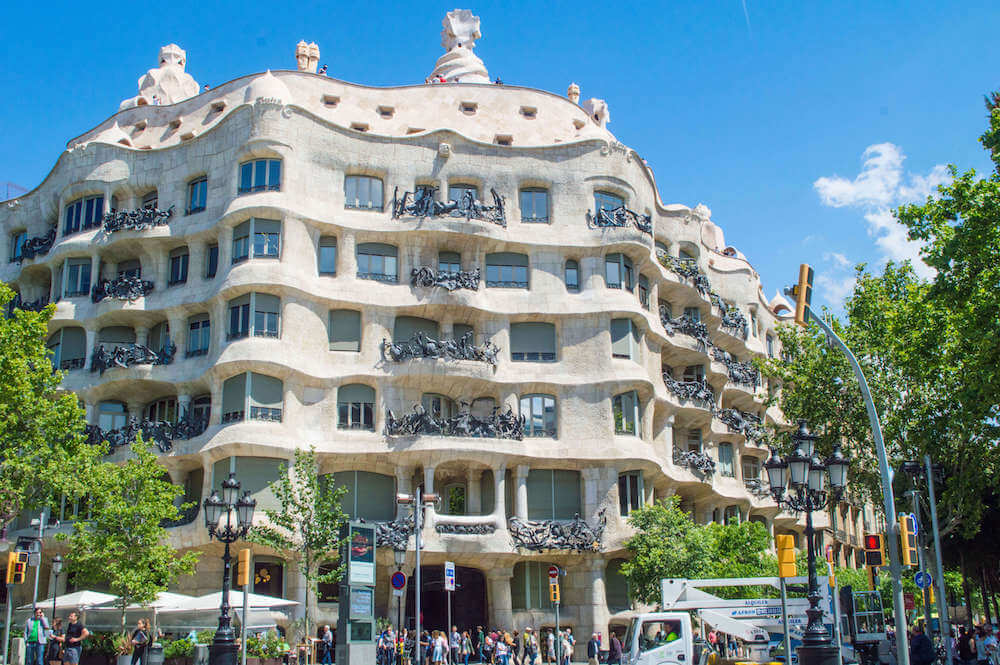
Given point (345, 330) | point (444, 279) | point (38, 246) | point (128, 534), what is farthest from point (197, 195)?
point (128, 534)

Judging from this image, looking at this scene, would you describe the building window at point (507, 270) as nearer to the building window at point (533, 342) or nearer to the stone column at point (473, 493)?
the building window at point (533, 342)

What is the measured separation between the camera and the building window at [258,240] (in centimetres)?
4322

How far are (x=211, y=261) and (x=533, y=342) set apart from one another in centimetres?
1384

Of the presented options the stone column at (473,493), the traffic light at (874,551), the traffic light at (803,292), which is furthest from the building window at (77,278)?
the traffic light at (874,551)

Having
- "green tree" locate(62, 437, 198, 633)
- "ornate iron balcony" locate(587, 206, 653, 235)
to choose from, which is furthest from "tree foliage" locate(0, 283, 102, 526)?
"ornate iron balcony" locate(587, 206, 653, 235)

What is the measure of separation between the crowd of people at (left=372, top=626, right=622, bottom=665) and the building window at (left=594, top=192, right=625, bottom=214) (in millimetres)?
17952

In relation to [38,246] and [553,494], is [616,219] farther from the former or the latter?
[38,246]

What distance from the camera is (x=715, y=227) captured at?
67125 millimetres

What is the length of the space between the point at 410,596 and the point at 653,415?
13094 mm

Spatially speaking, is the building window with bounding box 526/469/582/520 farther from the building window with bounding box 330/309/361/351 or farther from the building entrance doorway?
the building window with bounding box 330/309/361/351

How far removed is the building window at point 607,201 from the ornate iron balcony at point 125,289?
19.4 m

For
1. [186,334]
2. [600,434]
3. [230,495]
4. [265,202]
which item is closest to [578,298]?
[600,434]

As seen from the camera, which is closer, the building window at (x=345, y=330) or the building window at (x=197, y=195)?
the building window at (x=345, y=330)

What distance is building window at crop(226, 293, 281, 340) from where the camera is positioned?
42.2 meters
